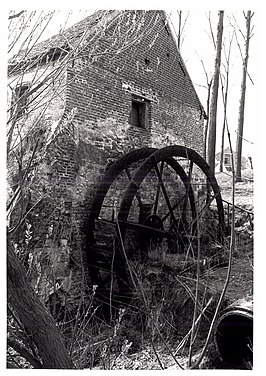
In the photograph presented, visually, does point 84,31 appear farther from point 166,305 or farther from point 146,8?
point 166,305

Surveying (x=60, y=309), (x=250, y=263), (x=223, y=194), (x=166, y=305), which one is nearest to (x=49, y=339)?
(x=60, y=309)

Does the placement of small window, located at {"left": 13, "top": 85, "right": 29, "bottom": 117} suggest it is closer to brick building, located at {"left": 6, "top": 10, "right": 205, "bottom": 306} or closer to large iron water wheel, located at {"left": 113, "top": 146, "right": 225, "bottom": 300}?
brick building, located at {"left": 6, "top": 10, "right": 205, "bottom": 306}

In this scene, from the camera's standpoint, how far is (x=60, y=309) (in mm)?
3086

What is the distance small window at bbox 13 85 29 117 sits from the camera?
283 centimetres

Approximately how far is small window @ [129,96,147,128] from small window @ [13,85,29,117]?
49.5 inches

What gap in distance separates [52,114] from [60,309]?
1.68 meters

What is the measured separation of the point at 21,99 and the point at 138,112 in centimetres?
150

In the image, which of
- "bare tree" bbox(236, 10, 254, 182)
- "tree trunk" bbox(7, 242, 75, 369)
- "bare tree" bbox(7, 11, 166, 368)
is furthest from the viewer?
"bare tree" bbox(236, 10, 254, 182)

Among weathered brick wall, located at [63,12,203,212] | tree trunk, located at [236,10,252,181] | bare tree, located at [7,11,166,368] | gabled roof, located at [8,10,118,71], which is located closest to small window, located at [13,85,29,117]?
bare tree, located at [7,11,166,368]

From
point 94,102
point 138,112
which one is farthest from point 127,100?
point 94,102

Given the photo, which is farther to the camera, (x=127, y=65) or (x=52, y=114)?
(x=127, y=65)

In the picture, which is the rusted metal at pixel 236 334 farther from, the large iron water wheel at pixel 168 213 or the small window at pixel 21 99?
the small window at pixel 21 99

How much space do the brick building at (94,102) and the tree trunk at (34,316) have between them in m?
0.75
